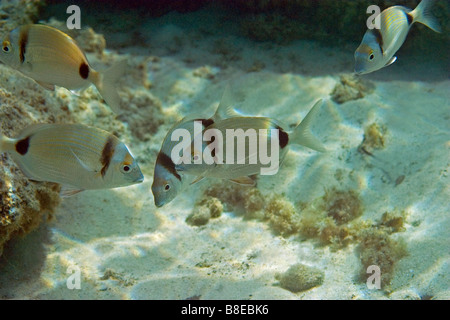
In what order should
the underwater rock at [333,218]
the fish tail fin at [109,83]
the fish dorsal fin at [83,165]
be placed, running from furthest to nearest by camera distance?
1. the underwater rock at [333,218]
2. the fish tail fin at [109,83]
3. the fish dorsal fin at [83,165]

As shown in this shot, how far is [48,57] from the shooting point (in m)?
2.80

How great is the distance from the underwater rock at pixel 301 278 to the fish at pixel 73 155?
6.03 feet

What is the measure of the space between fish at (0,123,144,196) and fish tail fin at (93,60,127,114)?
0.50 m

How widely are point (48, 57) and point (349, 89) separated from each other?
16.0 ft

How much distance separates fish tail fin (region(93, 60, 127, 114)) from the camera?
2881 mm

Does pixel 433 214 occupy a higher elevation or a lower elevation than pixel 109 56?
lower

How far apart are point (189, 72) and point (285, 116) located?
7.69 ft

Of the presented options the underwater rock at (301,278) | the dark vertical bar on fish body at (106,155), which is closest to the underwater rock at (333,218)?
the underwater rock at (301,278)

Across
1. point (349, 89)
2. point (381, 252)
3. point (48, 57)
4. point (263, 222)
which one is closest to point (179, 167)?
point (48, 57)

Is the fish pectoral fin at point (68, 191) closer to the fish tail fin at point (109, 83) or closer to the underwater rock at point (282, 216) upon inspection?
the fish tail fin at point (109, 83)

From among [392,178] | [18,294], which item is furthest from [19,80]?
[392,178]

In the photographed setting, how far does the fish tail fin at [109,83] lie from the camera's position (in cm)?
288

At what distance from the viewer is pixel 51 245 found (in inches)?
153
